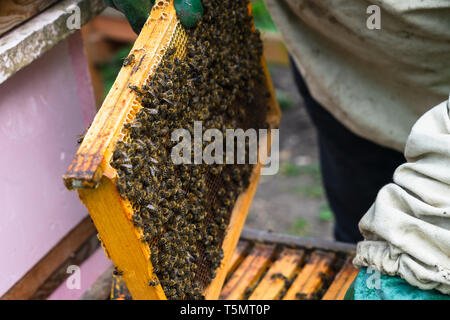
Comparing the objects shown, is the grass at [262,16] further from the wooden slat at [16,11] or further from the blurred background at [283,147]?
the wooden slat at [16,11]

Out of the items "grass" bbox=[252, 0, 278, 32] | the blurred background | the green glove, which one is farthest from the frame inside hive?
"grass" bbox=[252, 0, 278, 32]

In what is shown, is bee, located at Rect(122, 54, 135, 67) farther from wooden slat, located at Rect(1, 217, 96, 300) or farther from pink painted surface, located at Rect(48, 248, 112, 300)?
pink painted surface, located at Rect(48, 248, 112, 300)

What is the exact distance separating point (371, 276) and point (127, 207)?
874 mm

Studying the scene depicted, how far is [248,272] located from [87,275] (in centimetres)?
94

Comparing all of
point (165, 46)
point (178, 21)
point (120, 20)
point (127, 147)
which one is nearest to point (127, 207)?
point (127, 147)

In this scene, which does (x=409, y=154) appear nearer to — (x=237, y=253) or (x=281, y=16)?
(x=281, y=16)

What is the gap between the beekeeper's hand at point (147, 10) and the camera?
2.12m

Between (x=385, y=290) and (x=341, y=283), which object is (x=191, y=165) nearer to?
(x=385, y=290)

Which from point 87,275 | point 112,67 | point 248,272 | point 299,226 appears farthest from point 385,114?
point 112,67

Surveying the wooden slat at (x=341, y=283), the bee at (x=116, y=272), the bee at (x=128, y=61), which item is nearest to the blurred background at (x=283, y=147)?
the wooden slat at (x=341, y=283)

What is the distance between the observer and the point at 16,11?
230 cm

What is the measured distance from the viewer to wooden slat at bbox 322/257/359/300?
2721 millimetres

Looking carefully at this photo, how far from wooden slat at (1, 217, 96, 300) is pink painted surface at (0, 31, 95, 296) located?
0.04m

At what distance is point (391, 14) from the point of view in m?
2.22
